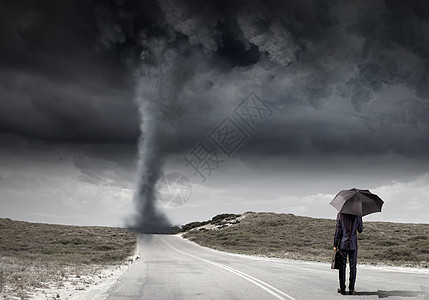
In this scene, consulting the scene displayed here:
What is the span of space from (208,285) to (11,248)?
33.7 m

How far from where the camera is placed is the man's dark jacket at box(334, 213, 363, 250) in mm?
10180

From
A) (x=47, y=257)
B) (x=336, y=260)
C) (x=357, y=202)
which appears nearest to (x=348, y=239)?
(x=336, y=260)

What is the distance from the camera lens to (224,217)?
96.3 m

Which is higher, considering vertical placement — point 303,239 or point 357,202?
point 303,239

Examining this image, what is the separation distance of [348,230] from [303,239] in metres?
44.6

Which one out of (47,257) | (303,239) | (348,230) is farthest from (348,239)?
(303,239)

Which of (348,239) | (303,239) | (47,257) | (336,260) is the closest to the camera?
(348,239)

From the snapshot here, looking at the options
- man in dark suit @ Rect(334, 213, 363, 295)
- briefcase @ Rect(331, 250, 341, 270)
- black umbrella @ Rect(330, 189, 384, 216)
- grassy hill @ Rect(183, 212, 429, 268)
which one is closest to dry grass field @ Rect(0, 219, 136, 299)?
briefcase @ Rect(331, 250, 341, 270)

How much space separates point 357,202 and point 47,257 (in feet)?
88.1

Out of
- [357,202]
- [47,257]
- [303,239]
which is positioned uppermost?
[303,239]

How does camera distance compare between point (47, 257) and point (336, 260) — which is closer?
point (336, 260)

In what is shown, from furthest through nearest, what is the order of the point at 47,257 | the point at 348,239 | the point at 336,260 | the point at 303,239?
1. the point at 303,239
2. the point at 47,257
3. the point at 336,260
4. the point at 348,239

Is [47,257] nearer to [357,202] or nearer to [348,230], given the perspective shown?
[348,230]

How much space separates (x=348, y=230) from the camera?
10234 mm
